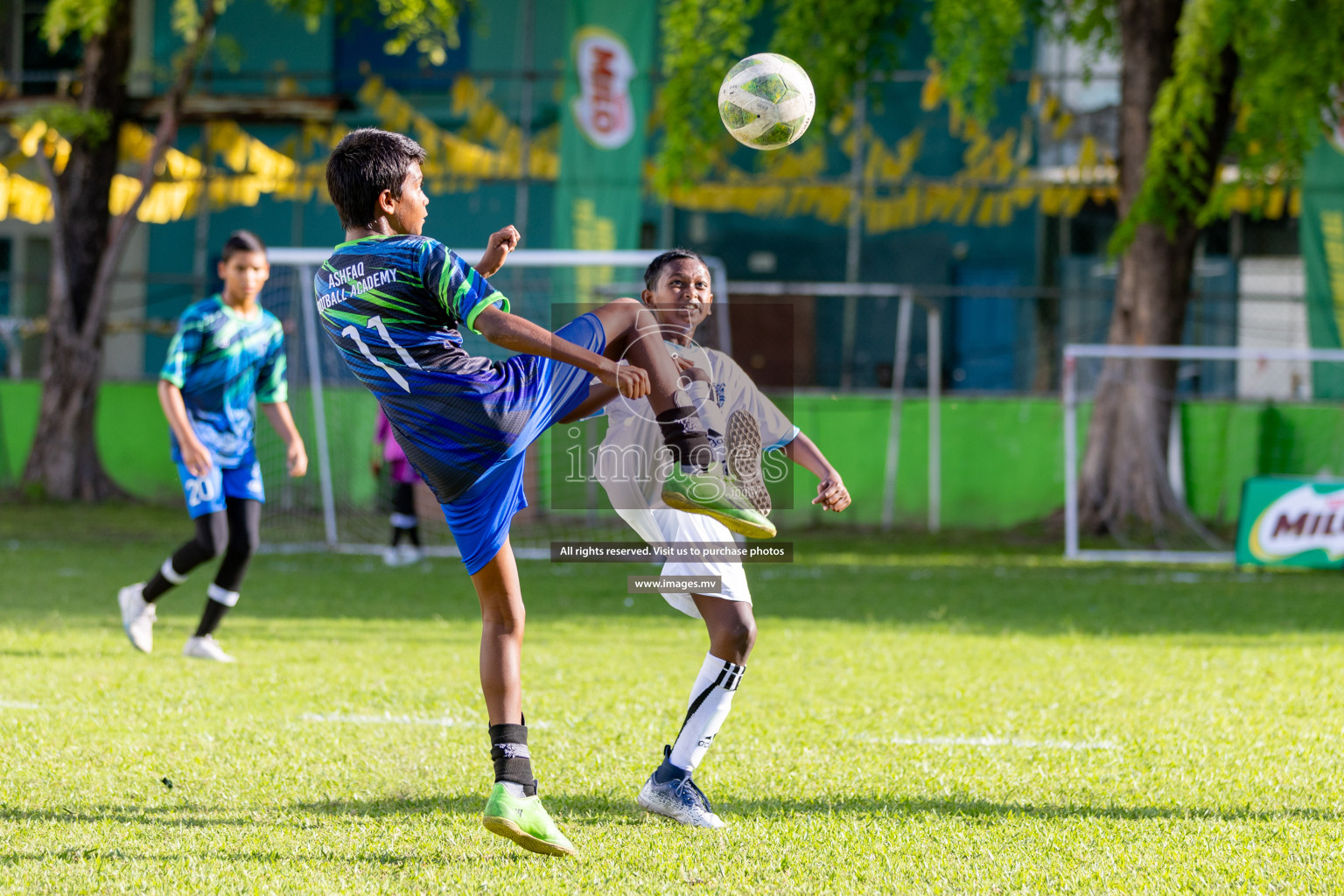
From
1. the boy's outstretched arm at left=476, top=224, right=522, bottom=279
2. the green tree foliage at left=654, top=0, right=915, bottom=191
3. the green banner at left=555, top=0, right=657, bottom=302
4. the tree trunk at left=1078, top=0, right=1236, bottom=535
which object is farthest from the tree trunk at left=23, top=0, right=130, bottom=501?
the boy's outstretched arm at left=476, top=224, right=522, bottom=279

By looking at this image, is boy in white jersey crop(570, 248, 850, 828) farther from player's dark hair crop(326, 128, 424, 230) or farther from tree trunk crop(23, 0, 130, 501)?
tree trunk crop(23, 0, 130, 501)

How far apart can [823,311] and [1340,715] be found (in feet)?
43.5

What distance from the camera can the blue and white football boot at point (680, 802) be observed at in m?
3.83

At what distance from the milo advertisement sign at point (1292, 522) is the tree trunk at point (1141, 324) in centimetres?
214

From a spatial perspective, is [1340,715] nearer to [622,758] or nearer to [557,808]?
[622,758]

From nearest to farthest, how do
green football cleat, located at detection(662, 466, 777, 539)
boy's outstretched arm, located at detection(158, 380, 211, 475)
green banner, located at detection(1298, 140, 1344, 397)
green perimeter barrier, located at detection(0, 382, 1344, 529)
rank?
green football cleat, located at detection(662, 466, 777, 539)
boy's outstretched arm, located at detection(158, 380, 211, 475)
green perimeter barrier, located at detection(0, 382, 1344, 529)
green banner, located at detection(1298, 140, 1344, 397)

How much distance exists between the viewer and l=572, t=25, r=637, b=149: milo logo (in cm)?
1728

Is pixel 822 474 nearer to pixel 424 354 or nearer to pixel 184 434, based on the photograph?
pixel 424 354

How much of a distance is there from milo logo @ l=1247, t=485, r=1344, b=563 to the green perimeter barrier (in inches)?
142

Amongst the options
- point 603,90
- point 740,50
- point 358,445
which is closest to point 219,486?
point 740,50

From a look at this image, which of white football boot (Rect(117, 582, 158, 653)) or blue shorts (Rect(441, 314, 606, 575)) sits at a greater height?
blue shorts (Rect(441, 314, 606, 575))

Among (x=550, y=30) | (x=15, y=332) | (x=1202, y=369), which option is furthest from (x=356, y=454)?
(x=1202, y=369)

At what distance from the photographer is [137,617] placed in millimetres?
6711

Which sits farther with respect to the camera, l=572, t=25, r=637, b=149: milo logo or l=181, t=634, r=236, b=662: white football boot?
l=572, t=25, r=637, b=149: milo logo
